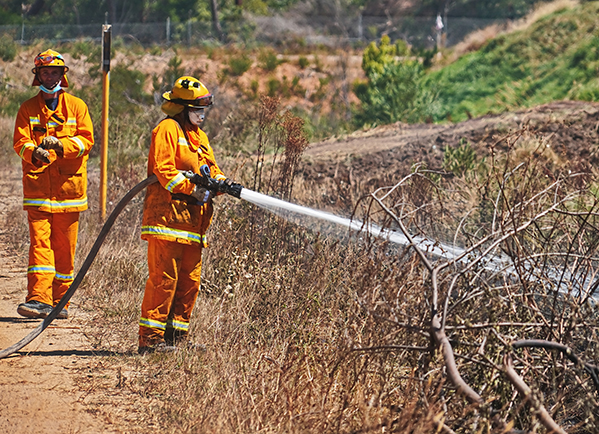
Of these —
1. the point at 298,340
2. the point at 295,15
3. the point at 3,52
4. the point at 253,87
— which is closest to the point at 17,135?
the point at 298,340

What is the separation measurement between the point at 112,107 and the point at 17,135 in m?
10.4

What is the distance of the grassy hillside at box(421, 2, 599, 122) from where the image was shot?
17.3 metres

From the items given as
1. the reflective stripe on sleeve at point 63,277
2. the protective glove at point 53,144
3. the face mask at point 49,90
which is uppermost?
the face mask at point 49,90

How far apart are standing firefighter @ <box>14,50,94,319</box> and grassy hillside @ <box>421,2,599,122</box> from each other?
11.7m

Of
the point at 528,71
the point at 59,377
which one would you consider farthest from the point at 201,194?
the point at 528,71

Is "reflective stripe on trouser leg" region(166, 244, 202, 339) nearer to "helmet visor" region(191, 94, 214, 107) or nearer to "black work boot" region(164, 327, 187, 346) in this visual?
"black work boot" region(164, 327, 187, 346)

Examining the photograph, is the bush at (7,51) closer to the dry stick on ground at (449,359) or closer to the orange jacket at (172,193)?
the orange jacket at (172,193)

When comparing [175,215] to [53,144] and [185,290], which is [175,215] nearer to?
[185,290]

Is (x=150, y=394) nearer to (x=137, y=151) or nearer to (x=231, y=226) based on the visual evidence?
(x=231, y=226)

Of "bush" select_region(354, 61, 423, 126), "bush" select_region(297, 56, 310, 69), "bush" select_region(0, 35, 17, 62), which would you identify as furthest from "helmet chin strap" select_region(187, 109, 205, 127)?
"bush" select_region(297, 56, 310, 69)

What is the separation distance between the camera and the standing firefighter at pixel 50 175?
5457mm

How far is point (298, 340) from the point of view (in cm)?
466

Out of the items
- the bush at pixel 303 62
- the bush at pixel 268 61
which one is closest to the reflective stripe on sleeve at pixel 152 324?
the bush at pixel 268 61

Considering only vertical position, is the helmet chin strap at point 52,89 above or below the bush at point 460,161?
above
